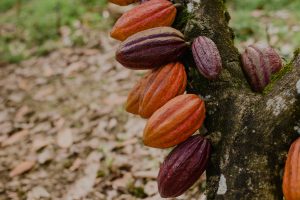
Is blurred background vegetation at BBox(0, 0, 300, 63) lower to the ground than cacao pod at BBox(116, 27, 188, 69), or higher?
lower

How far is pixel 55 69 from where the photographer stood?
14.6 feet

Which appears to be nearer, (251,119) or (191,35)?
(251,119)

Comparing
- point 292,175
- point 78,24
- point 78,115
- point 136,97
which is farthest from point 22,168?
point 78,24

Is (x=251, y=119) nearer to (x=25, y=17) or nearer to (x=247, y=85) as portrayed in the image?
(x=247, y=85)

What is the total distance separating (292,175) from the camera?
4.25ft

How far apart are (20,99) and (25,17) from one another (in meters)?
2.15

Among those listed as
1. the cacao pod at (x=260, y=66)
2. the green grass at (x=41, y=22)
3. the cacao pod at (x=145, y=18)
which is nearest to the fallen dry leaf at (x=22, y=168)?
the cacao pod at (x=145, y=18)

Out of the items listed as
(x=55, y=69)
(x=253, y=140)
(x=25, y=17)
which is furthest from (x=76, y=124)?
(x=25, y=17)

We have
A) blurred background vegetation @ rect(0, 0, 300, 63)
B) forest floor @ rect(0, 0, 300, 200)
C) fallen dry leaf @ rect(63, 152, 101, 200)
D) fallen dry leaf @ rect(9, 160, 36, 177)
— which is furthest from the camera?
blurred background vegetation @ rect(0, 0, 300, 63)

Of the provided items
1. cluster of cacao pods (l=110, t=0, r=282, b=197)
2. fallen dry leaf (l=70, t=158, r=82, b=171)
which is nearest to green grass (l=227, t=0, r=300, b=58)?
fallen dry leaf (l=70, t=158, r=82, b=171)

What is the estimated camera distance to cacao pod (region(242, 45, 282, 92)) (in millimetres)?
1604

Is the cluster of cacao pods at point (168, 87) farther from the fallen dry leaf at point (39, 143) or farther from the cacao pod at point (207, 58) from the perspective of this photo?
the fallen dry leaf at point (39, 143)

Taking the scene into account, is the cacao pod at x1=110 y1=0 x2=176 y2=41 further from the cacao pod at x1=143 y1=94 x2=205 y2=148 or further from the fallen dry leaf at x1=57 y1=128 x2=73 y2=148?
the fallen dry leaf at x1=57 y1=128 x2=73 y2=148

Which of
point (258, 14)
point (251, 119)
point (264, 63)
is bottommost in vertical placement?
point (258, 14)
